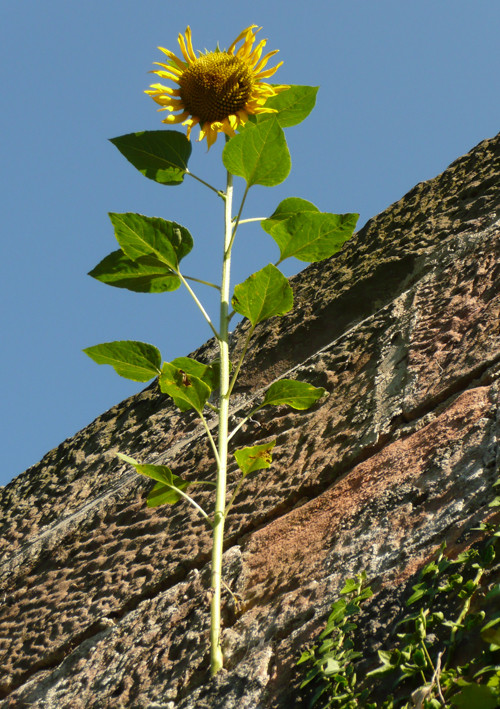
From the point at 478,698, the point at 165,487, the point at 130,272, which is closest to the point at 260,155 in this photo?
the point at 130,272

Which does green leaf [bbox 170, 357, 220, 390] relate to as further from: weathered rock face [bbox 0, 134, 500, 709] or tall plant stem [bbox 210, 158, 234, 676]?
weathered rock face [bbox 0, 134, 500, 709]

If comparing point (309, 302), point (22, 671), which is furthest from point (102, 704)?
point (309, 302)

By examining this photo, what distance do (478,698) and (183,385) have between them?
3.07 ft

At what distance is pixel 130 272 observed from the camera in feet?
6.10

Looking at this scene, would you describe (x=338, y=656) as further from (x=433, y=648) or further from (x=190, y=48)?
(x=190, y=48)

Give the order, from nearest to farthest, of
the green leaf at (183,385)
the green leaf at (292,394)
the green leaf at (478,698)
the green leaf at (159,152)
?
the green leaf at (478,698), the green leaf at (183,385), the green leaf at (292,394), the green leaf at (159,152)

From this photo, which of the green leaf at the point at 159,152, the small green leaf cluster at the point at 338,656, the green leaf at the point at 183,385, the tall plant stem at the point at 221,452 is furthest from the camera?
the green leaf at the point at 159,152

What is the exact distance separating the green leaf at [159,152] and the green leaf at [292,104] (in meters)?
0.22

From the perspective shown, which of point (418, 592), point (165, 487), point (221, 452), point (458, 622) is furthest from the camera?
point (165, 487)

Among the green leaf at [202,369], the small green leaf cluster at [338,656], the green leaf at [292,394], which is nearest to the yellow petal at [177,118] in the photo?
the green leaf at [202,369]

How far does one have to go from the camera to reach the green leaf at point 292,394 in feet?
5.63

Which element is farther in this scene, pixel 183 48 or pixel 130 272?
pixel 183 48

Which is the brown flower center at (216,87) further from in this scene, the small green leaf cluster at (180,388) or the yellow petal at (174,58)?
the small green leaf cluster at (180,388)

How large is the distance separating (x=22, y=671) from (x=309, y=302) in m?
1.52
